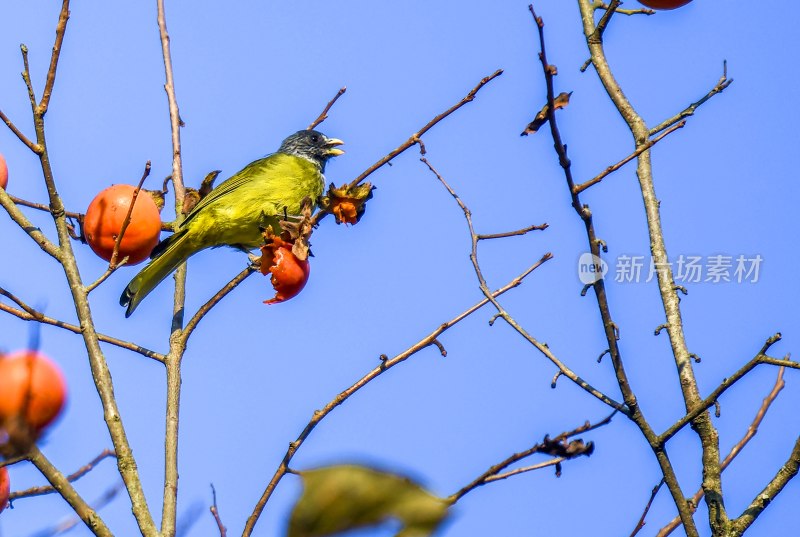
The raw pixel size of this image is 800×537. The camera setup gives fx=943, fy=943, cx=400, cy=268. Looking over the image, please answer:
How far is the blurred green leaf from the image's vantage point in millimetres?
854

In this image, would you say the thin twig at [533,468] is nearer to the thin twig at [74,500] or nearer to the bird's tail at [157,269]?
the thin twig at [74,500]

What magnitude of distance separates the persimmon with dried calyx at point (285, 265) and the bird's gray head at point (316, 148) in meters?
3.53

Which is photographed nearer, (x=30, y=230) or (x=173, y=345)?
(x=30, y=230)

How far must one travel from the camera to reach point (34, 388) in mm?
1850

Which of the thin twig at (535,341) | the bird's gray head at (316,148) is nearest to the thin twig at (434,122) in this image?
the thin twig at (535,341)

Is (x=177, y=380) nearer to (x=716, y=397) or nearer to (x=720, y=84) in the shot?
(x=716, y=397)

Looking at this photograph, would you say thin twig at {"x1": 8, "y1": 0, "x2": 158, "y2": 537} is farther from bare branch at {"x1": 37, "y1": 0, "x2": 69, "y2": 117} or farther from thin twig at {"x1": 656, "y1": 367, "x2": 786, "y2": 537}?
thin twig at {"x1": 656, "y1": 367, "x2": 786, "y2": 537}

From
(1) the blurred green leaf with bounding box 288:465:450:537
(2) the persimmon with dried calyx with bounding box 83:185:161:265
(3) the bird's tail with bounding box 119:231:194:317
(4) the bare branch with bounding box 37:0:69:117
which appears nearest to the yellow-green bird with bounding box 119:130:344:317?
(3) the bird's tail with bounding box 119:231:194:317

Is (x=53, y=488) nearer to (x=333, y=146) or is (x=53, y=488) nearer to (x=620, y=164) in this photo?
(x=620, y=164)

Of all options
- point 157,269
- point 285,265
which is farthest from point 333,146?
point 285,265

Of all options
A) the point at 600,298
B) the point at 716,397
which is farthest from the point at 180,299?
the point at 716,397

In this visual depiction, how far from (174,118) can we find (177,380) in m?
1.36

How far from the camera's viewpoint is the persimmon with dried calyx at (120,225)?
346 centimetres

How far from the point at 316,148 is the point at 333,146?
0.18 meters
